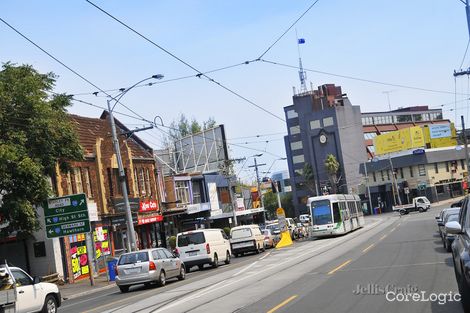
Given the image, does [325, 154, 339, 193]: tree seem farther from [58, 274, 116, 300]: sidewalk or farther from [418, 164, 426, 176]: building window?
[58, 274, 116, 300]: sidewalk

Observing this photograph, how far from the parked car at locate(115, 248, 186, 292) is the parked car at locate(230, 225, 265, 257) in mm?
15743

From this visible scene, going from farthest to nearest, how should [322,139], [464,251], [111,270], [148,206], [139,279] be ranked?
[322,139] < [148,206] < [111,270] < [139,279] < [464,251]

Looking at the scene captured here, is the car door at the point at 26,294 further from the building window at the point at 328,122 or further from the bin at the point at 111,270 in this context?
the building window at the point at 328,122

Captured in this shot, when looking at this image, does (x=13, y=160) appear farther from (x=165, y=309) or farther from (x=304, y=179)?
(x=304, y=179)

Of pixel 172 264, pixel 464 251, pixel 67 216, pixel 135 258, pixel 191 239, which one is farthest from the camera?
pixel 191 239

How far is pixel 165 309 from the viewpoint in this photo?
14.0m

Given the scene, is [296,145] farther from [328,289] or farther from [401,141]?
[328,289]

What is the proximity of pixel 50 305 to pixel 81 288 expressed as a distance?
12588 mm

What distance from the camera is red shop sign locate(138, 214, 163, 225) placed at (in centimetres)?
4350

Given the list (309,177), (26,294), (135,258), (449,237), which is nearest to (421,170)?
(309,177)

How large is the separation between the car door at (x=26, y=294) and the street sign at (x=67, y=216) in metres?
13.0

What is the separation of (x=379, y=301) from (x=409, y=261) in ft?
26.1

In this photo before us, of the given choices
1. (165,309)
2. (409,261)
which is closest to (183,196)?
(409,261)

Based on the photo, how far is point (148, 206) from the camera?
44.7m
